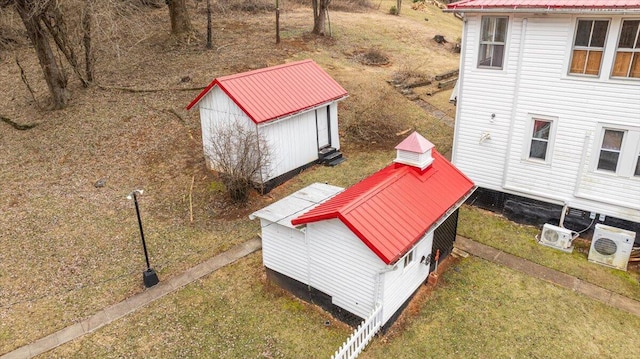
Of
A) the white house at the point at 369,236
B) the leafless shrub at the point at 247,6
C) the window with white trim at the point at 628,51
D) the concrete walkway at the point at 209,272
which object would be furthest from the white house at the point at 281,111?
the leafless shrub at the point at 247,6

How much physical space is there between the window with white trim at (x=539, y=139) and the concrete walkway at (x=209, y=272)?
355cm

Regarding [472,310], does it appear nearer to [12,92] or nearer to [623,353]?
[623,353]

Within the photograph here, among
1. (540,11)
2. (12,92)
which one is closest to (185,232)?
(540,11)

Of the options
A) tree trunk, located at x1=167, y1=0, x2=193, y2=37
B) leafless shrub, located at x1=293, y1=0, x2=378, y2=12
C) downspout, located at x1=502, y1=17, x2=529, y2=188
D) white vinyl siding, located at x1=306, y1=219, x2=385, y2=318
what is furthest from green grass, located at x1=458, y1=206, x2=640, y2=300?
leafless shrub, located at x1=293, y1=0, x2=378, y2=12

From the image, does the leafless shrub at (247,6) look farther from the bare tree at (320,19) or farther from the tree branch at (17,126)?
the tree branch at (17,126)

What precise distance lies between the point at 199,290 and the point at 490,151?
11.0 metres

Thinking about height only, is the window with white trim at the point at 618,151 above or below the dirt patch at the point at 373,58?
below

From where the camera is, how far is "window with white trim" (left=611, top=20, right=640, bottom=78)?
12445mm

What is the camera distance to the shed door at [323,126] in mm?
19922

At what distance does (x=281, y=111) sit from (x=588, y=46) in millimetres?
10705

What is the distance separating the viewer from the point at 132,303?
40.1ft

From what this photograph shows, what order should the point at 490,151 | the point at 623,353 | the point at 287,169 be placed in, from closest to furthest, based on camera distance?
1. the point at 623,353
2. the point at 490,151
3. the point at 287,169

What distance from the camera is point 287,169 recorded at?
1898 centimetres

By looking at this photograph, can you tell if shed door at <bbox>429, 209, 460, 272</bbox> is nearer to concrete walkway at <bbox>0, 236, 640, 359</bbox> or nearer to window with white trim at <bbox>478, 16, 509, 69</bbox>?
concrete walkway at <bbox>0, 236, 640, 359</bbox>
